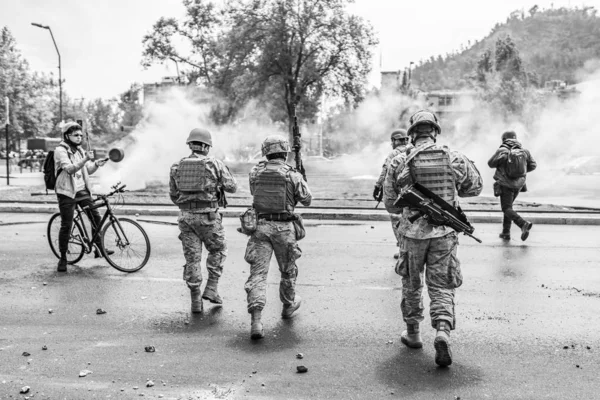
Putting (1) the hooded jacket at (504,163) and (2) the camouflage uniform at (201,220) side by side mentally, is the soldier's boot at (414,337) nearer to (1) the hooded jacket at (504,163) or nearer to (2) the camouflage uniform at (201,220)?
(2) the camouflage uniform at (201,220)

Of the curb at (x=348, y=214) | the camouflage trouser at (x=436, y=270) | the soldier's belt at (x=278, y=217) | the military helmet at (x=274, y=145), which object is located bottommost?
the curb at (x=348, y=214)

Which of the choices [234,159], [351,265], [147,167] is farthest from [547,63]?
[351,265]

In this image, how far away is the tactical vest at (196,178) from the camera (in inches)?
213

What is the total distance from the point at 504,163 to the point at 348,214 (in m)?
4.42

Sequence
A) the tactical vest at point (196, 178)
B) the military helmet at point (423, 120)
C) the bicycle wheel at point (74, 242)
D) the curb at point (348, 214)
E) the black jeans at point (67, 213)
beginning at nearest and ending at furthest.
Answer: the military helmet at point (423, 120) < the tactical vest at point (196, 178) < the black jeans at point (67, 213) < the bicycle wheel at point (74, 242) < the curb at point (348, 214)

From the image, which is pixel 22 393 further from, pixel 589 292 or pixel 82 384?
pixel 589 292

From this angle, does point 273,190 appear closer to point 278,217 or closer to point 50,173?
point 278,217

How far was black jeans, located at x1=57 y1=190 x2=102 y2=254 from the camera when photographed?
23.6 ft

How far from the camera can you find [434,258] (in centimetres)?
436

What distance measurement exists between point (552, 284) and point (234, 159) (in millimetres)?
39020

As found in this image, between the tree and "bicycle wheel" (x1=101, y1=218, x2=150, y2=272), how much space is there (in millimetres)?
24755

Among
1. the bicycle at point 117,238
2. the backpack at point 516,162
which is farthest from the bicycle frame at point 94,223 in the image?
the backpack at point 516,162

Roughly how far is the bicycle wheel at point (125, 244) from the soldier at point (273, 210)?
8.39 feet

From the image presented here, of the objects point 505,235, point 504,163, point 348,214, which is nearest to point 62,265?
point 504,163
